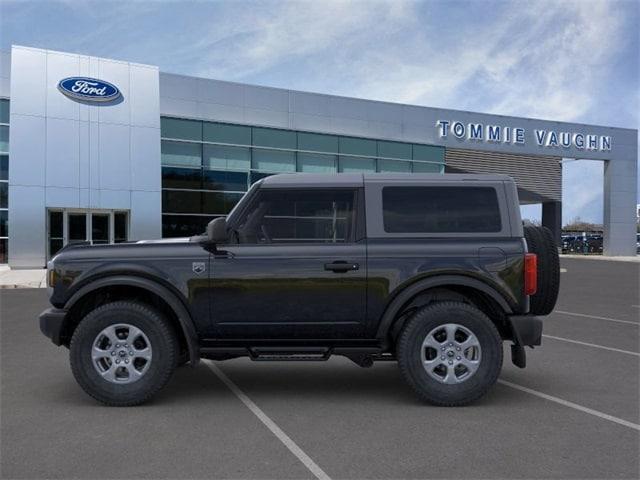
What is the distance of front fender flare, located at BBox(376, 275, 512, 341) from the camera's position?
498cm

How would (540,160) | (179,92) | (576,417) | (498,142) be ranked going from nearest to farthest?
(576,417) → (179,92) → (498,142) → (540,160)

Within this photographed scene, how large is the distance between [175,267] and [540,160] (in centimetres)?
3635

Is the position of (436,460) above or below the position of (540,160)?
below

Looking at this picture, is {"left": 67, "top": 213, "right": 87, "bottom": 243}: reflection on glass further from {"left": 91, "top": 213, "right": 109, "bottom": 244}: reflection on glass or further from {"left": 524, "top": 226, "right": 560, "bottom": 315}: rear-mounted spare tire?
{"left": 524, "top": 226, "right": 560, "bottom": 315}: rear-mounted spare tire

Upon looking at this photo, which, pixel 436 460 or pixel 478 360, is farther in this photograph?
pixel 478 360

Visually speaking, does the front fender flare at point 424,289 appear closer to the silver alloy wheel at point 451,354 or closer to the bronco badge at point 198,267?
the silver alloy wheel at point 451,354

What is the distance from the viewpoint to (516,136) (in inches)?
1387

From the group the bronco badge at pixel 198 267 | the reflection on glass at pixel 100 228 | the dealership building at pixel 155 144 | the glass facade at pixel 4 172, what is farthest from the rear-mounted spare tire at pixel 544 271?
the glass facade at pixel 4 172

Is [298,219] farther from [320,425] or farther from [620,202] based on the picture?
[620,202]

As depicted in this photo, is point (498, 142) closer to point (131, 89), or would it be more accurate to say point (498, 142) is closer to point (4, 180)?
point (131, 89)

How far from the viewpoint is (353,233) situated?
16.9 feet

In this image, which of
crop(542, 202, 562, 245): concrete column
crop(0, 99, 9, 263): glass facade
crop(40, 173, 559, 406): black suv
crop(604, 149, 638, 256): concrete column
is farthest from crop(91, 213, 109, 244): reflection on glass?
crop(604, 149, 638, 256): concrete column

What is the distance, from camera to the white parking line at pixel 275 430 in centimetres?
364

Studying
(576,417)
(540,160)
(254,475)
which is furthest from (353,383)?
(540,160)
